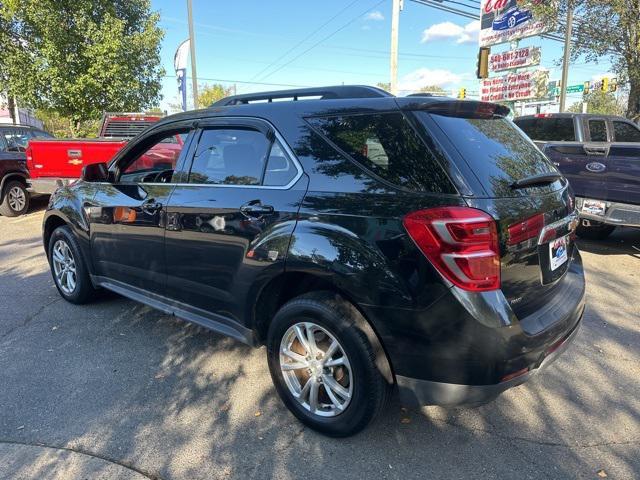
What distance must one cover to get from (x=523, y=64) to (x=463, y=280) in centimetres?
2130

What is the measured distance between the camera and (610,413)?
297 cm

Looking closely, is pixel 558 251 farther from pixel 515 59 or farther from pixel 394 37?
pixel 515 59

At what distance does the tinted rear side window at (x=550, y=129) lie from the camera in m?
8.64

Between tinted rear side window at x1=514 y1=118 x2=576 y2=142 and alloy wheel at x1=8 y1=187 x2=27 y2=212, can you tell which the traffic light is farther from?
alloy wheel at x1=8 y1=187 x2=27 y2=212

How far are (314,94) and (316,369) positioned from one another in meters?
1.69

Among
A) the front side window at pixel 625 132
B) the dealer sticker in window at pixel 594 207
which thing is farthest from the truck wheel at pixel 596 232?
the front side window at pixel 625 132

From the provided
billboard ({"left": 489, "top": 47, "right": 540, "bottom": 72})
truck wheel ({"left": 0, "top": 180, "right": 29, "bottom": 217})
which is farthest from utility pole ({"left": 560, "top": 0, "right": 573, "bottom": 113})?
truck wheel ({"left": 0, "top": 180, "right": 29, "bottom": 217})

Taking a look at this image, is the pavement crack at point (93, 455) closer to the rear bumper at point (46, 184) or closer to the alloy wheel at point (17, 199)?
the rear bumper at point (46, 184)

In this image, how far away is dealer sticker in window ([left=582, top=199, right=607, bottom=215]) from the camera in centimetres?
616

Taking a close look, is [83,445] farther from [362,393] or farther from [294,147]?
[294,147]

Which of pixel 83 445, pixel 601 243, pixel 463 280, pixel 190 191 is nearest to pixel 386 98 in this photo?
pixel 463 280

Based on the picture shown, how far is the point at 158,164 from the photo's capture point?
15.5 feet

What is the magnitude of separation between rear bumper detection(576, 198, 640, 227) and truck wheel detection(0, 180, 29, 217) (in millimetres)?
10169

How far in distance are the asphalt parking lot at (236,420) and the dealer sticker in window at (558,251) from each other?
0.93 m
